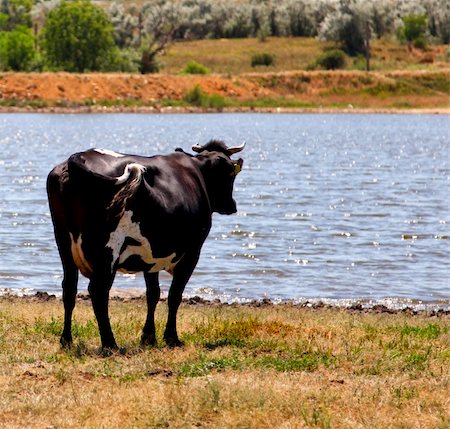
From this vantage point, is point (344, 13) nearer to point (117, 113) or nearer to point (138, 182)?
point (117, 113)

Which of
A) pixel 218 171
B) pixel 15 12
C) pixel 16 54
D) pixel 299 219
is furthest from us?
pixel 15 12

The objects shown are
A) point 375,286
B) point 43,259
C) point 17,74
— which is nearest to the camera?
point 375,286

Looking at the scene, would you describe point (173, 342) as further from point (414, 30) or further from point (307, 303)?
point (414, 30)

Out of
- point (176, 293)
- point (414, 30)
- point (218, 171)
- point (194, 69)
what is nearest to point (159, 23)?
point (194, 69)

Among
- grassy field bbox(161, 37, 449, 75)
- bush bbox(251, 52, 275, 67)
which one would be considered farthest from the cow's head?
bush bbox(251, 52, 275, 67)

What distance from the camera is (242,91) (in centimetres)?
10538

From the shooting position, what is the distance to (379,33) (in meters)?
141

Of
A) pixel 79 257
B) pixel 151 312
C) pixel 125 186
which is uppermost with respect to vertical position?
pixel 125 186

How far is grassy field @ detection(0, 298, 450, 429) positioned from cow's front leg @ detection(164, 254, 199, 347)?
258 millimetres

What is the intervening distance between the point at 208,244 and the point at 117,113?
7721cm

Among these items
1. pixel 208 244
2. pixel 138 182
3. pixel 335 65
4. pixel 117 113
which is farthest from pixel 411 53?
pixel 138 182

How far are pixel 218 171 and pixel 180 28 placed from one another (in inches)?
5327

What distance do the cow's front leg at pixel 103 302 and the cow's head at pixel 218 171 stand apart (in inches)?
84.2

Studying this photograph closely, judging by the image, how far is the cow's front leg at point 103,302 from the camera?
11352mm
